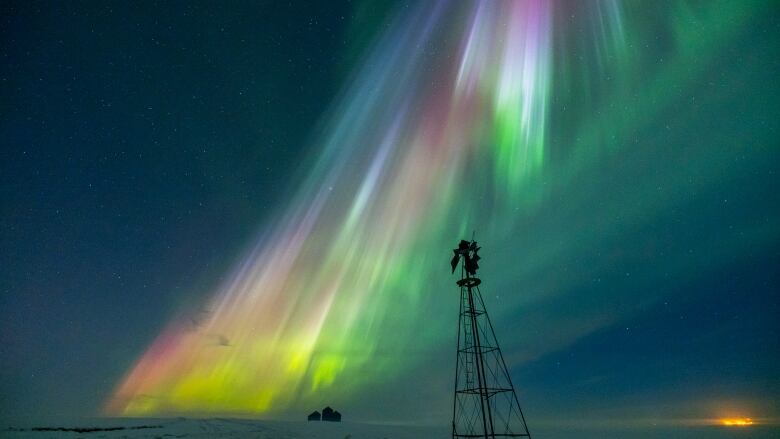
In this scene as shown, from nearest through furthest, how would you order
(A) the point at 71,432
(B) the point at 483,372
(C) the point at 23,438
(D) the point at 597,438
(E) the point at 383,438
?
(B) the point at 483,372, (C) the point at 23,438, (A) the point at 71,432, (E) the point at 383,438, (D) the point at 597,438

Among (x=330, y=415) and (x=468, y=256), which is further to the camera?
(x=330, y=415)

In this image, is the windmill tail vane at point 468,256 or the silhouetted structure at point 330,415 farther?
the silhouetted structure at point 330,415

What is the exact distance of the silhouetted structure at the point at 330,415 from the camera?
95625 millimetres

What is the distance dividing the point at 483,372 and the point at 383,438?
71.0ft

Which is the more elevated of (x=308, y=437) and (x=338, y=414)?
(x=338, y=414)

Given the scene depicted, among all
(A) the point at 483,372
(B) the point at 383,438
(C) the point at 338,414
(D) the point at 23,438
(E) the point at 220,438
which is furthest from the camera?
(C) the point at 338,414

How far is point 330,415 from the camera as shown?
316 ft

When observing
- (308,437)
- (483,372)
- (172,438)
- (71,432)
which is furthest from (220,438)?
(483,372)

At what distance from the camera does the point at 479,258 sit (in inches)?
1010

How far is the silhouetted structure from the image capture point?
314ft

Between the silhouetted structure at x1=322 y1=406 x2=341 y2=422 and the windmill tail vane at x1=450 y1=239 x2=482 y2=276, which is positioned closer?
the windmill tail vane at x1=450 y1=239 x2=482 y2=276

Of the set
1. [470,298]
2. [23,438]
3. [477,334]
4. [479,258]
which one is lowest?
[23,438]

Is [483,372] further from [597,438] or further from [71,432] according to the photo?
[597,438]

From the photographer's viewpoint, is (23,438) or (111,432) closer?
(23,438)
